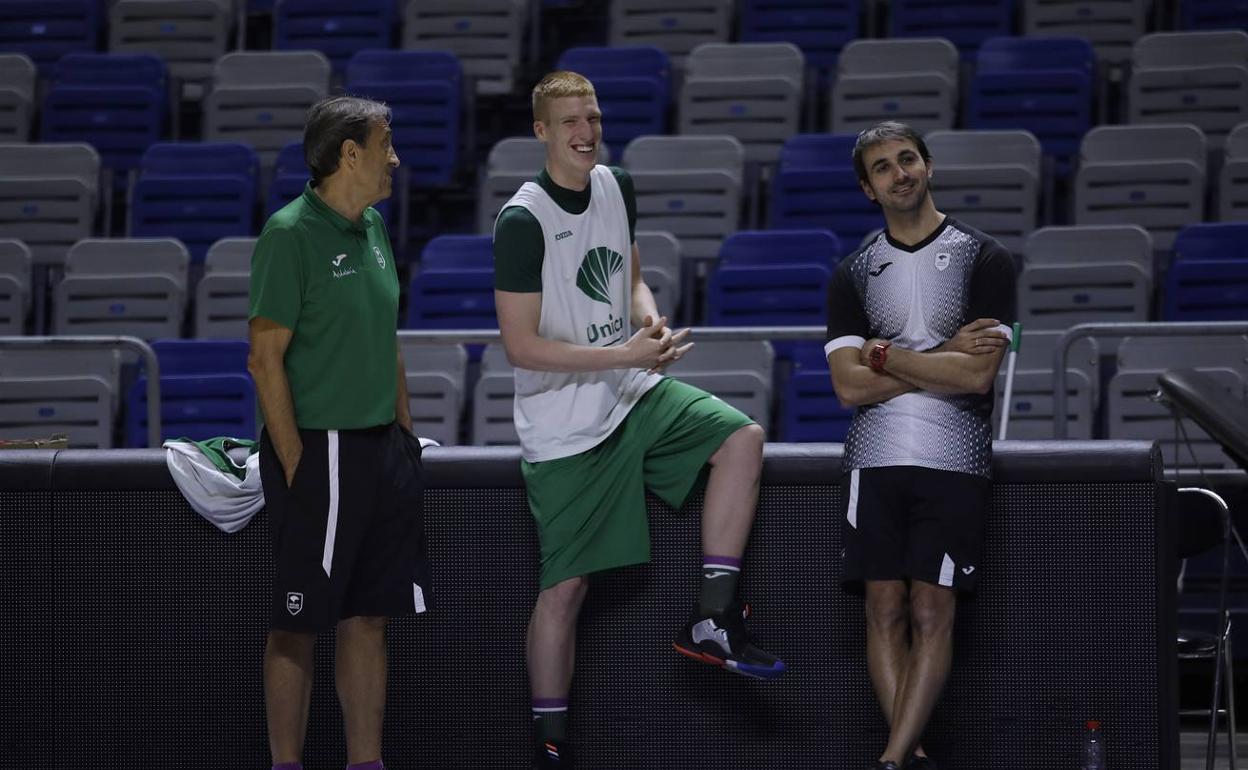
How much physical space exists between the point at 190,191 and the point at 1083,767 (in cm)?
631

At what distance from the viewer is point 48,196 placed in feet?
28.8

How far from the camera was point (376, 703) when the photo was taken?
3920 millimetres

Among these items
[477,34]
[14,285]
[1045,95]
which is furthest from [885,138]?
[477,34]

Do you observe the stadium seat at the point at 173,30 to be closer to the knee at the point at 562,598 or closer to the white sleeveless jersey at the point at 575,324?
the white sleeveless jersey at the point at 575,324

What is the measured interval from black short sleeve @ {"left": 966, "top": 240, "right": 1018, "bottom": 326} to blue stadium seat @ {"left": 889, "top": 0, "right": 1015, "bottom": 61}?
19.8 ft

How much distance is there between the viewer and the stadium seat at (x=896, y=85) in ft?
28.6

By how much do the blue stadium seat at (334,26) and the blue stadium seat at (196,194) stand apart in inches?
60.8

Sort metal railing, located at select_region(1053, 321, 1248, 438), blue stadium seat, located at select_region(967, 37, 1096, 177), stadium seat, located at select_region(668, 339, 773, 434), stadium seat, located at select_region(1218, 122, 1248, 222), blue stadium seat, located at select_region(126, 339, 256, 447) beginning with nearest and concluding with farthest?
metal railing, located at select_region(1053, 321, 1248, 438)
stadium seat, located at select_region(668, 339, 773, 434)
blue stadium seat, located at select_region(126, 339, 256, 447)
stadium seat, located at select_region(1218, 122, 1248, 222)
blue stadium seat, located at select_region(967, 37, 1096, 177)

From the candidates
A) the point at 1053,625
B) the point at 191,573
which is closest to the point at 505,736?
the point at 191,573

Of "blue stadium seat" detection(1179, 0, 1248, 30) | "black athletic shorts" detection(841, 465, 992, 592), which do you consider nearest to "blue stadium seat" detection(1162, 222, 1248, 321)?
"blue stadium seat" detection(1179, 0, 1248, 30)

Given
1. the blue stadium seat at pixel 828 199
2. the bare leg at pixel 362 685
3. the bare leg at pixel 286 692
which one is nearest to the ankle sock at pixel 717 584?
the bare leg at pixel 362 685

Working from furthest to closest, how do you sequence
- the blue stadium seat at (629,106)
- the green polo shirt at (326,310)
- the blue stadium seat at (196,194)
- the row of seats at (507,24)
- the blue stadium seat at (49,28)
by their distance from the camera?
the blue stadium seat at (49,28)
the row of seats at (507,24)
the blue stadium seat at (629,106)
the blue stadium seat at (196,194)
the green polo shirt at (326,310)

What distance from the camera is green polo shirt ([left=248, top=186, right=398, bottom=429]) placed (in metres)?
3.72

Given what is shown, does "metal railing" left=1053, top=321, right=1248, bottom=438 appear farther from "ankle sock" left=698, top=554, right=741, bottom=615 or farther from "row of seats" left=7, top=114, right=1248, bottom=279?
Answer: "row of seats" left=7, top=114, right=1248, bottom=279
